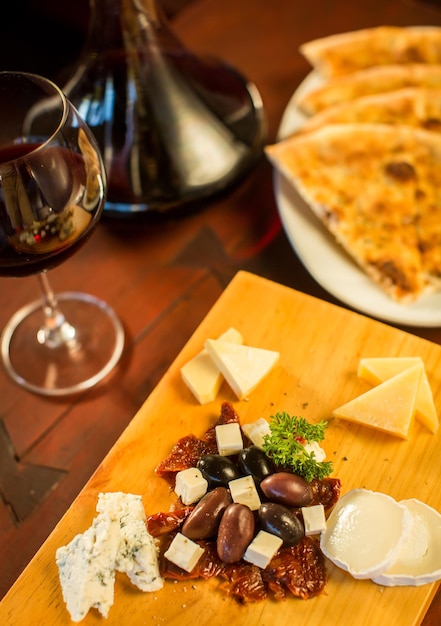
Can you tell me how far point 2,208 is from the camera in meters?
0.86

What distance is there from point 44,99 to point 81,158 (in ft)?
0.39

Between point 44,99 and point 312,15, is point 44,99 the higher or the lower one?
the higher one

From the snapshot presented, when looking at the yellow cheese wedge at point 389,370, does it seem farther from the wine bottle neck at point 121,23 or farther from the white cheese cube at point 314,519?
the wine bottle neck at point 121,23

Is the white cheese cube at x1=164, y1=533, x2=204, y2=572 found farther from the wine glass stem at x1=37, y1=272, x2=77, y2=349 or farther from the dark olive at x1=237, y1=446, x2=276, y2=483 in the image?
the wine glass stem at x1=37, y1=272, x2=77, y2=349

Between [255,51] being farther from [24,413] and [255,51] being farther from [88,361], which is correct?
[24,413]

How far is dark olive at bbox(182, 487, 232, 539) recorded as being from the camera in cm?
82

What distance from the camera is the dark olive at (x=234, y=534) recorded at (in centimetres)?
81

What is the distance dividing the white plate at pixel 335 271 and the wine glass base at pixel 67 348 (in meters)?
0.35

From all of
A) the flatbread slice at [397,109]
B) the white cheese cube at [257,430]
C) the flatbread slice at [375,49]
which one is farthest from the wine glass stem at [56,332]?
the flatbread slice at [375,49]

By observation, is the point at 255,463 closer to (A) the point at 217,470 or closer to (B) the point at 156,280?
(A) the point at 217,470

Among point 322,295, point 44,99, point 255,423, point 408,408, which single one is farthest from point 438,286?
point 44,99

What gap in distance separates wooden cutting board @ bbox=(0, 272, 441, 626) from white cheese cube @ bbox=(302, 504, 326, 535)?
0.05 meters

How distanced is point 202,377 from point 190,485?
0.57 ft

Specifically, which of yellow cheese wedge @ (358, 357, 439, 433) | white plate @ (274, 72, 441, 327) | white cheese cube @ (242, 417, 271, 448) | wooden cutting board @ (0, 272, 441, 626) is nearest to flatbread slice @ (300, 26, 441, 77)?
white plate @ (274, 72, 441, 327)
